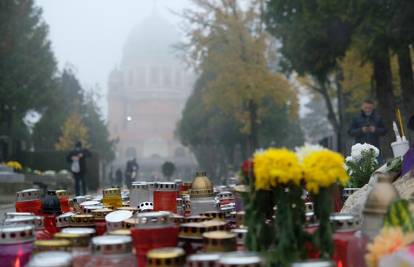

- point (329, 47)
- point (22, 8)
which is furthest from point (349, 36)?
point (22, 8)

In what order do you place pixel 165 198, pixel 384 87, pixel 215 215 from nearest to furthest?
pixel 215 215 → pixel 165 198 → pixel 384 87

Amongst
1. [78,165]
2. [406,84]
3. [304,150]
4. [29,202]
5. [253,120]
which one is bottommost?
[29,202]

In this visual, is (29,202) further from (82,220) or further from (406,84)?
(406,84)

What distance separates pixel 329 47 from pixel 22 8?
14.6 meters

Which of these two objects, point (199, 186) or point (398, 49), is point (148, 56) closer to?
point (398, 49)

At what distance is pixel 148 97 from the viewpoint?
83.2 metres

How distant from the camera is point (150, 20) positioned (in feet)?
264

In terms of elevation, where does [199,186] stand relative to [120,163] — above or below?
below

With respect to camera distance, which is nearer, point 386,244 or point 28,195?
point 386,244

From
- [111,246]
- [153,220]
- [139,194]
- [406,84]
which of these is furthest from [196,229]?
[406,84]

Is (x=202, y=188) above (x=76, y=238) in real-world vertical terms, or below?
above

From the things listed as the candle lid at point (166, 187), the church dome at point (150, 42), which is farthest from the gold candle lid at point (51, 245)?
the church dome at point (150, 42)

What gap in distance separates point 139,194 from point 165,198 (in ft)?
1.16

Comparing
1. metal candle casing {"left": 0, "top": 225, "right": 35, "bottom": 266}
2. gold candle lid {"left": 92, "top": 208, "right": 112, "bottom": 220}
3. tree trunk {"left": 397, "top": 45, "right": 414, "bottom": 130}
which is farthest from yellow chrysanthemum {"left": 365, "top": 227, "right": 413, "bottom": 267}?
tree trunk {"left": 397, "top": 45, "right": 414, "bottom": 130}
